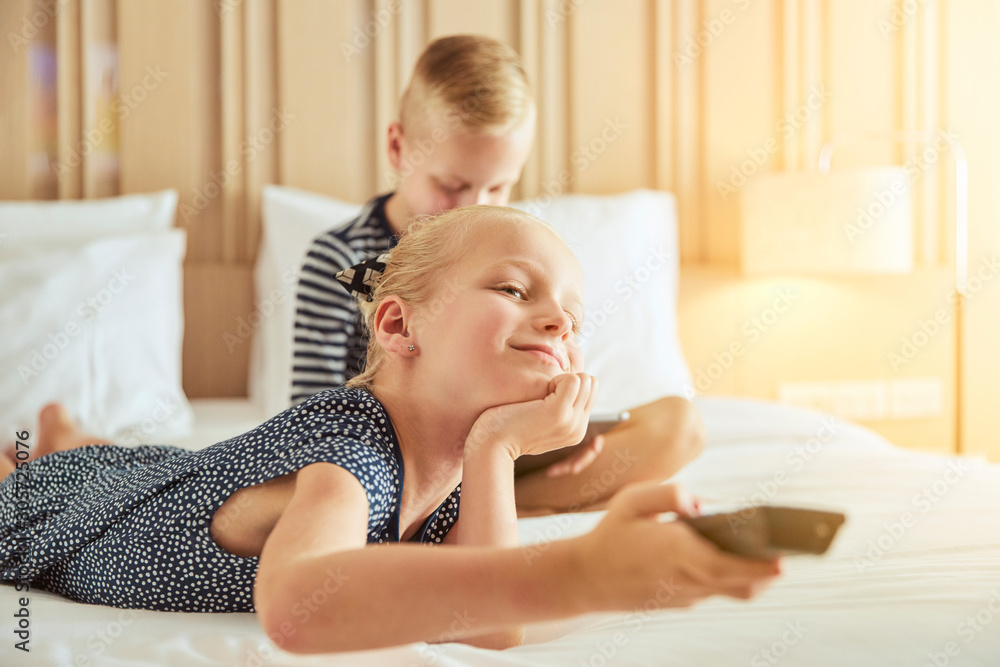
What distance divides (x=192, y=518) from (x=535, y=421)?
321 millimetres

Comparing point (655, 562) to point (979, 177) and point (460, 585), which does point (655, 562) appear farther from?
point (979, 177)

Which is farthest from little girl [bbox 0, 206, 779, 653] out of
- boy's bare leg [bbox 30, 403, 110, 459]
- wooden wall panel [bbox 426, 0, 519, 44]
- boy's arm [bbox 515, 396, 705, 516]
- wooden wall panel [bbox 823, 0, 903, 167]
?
wooden wall panel [bbox 823, 0, 903, 167]

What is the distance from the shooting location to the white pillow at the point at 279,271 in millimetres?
1712

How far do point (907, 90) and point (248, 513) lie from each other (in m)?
2.37


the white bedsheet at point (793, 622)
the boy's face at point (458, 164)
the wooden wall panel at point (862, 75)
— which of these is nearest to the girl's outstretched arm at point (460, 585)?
the white bedsheet at point (793, 622)

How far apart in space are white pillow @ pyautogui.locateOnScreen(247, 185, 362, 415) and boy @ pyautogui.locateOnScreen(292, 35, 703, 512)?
1.09ft

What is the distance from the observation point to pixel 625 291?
72.9 inches

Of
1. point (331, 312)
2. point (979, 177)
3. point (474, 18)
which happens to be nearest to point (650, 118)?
point (474, 18)

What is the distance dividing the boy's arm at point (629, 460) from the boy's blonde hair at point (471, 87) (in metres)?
0.50

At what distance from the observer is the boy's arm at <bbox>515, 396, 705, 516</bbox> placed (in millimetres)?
1106

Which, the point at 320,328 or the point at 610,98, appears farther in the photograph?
the point at 610,98

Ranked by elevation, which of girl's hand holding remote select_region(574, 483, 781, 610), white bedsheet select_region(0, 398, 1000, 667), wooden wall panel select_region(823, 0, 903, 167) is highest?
wooden wall panel select_region(823, 0, 903, 167)

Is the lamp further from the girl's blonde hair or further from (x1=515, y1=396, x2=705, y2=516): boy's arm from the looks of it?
the girl's blonde hair

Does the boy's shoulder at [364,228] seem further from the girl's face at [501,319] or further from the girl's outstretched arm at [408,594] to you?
the girl's outstretched arm at [408,594]
